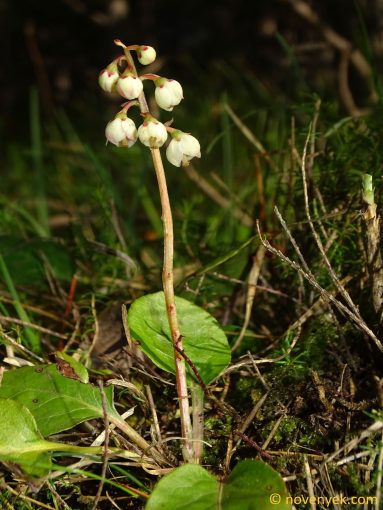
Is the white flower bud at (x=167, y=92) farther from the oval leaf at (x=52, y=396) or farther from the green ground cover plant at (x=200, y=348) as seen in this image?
the oval leaf at (x=52, y=396)

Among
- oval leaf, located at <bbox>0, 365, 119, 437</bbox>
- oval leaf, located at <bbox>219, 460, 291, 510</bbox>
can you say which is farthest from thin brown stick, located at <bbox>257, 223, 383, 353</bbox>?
oval leaf, located at <bbox>0, 365, 119, 437</bbox>

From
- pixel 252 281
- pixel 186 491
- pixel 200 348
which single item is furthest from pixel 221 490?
pixel 252 281

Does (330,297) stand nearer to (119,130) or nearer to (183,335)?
(183,335)

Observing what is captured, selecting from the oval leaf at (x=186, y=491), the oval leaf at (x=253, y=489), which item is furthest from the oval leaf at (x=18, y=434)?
the oval leaf at (x=253, y=489)

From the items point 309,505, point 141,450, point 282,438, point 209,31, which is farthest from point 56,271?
point 209,31

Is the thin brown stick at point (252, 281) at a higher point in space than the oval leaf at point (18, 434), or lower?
higher

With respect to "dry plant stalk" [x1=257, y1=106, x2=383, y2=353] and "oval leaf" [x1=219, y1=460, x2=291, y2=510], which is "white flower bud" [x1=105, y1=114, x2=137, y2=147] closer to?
"dry plant stalk" [x1=257, y1=106, x2=383, y2=353]

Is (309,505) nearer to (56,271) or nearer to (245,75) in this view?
(56,271)
